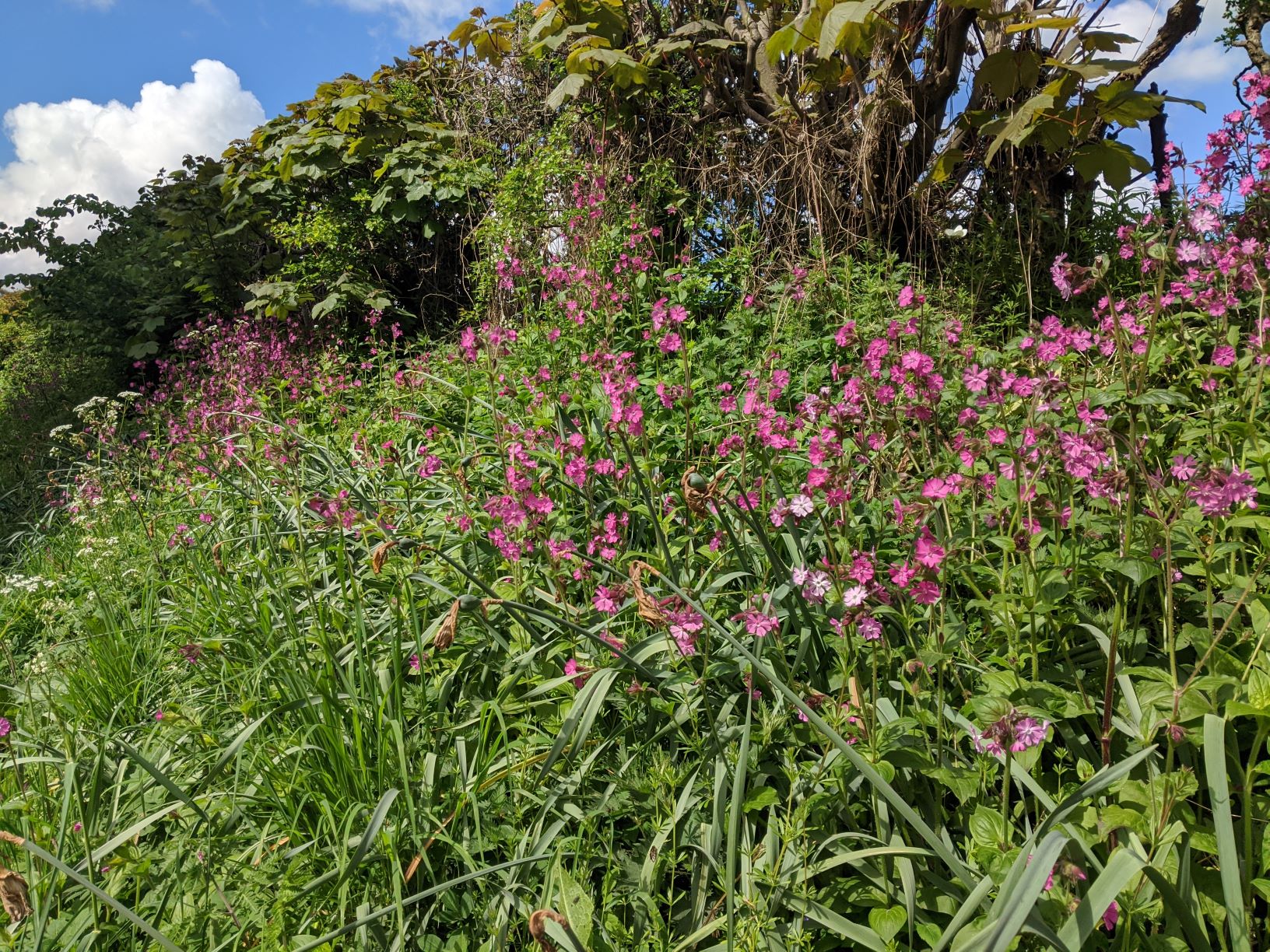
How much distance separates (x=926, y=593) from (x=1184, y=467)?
637 mm

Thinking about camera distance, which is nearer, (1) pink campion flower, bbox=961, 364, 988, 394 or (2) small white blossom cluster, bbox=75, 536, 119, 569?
(1) pink campion flower, bbox=961, 364, 988, 394

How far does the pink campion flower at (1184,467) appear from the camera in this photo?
168 centimetres

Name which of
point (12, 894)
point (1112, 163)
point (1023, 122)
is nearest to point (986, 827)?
point (12, 894)

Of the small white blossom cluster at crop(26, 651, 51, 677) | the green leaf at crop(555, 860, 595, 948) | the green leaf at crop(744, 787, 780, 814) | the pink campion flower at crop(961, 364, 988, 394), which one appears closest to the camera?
the green leaf at crop(555, 860, 595, 948)

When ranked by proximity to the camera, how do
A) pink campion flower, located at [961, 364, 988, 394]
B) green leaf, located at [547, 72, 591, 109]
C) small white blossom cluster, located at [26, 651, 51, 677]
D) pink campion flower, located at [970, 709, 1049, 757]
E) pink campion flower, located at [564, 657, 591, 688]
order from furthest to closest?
green leaf, located at [547, 72, 591, 109]
small white blossom cluster, located at [26, 651, 51, 677]
pink campion flower, located at [961, 364, 988, 394]
pink campion flower, located at [564, 657, 591, 688]
pink campion flower, located at [970, 709, 1049, 757]

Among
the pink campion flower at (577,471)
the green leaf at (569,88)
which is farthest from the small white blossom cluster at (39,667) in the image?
the green leaf at (569,88)

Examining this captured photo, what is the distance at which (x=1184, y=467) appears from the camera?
5.62 ft

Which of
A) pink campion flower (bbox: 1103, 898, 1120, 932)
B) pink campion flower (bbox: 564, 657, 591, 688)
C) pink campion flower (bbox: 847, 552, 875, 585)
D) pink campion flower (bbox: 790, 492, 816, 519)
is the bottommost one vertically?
pink campion flower (bbox: 1103, 898, 1120, 932)

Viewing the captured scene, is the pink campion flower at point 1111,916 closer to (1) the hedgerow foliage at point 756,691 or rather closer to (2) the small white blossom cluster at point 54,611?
(1) the hedgerow foliage at point 756,691

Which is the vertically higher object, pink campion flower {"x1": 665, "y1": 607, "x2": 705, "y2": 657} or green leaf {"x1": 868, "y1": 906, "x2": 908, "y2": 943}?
pink campion flower {"x1": 665, "y1": 607, "x2": 705, "y2": 657}

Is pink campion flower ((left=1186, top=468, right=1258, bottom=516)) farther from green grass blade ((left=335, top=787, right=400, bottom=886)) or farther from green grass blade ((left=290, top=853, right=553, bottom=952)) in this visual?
green grass blade ((left=335, top=787, right=400, bottom=886))

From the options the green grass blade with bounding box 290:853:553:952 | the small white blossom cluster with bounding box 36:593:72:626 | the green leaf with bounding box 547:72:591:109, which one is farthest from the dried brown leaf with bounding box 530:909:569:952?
the green leaf with bounding box 547:72:591:109

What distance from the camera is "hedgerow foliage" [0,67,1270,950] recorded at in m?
1.51

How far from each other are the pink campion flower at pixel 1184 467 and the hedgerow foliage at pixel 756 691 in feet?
0.05
